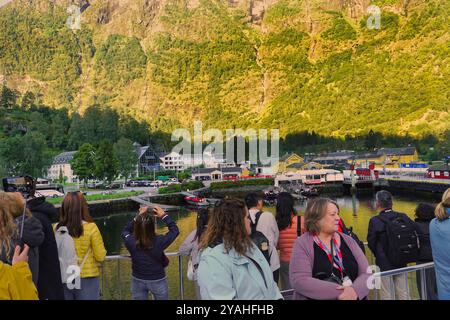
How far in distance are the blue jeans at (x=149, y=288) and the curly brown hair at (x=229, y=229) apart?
1.80 m

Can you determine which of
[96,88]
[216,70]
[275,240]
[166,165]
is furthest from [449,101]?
[96,88]

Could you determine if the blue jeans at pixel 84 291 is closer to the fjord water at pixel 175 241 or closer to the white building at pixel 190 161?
the fjord water at pixel 175 241

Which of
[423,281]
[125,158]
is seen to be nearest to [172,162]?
[125,158]

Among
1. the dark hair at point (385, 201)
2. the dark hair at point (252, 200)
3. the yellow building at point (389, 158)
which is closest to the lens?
the dark hair at point (385, 201)

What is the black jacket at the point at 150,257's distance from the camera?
14.5 feet

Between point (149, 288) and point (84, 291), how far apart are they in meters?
0.65

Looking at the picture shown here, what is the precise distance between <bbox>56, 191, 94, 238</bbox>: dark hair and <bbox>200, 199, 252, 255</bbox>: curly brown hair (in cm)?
185

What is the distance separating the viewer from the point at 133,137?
376 feet

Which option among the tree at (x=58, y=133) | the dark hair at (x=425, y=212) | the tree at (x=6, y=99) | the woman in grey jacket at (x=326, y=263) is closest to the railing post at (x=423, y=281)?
the dark hair at (x=425, y=212)

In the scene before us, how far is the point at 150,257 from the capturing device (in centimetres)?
443

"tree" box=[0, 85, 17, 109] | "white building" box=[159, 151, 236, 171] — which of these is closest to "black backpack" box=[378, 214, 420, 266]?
"white building" box=[159, 151, 236, 171]

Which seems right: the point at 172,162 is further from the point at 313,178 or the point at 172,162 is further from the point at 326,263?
the point at 326,263
